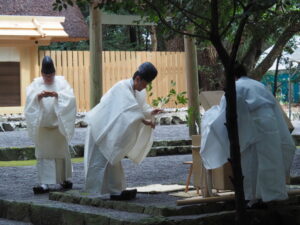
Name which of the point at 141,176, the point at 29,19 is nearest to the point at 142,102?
the point at 141,176

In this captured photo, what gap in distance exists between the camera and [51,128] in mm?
9523

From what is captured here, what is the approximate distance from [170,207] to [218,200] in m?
0.55

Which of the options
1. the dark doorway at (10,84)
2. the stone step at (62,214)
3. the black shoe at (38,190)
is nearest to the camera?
the stone step at (62,214)

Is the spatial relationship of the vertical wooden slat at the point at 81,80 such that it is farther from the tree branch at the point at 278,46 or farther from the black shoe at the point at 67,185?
the black shoe at the point at 67,185

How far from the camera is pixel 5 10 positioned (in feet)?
66.9

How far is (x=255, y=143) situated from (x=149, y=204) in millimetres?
1210

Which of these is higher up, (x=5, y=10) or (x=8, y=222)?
(x=5, y=10)

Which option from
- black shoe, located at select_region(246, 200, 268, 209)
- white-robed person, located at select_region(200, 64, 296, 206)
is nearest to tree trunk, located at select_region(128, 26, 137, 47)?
white-robed person, located at select_region(200, 64, 296, 206)

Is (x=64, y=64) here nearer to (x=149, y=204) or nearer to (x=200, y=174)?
(x=200, y=174)

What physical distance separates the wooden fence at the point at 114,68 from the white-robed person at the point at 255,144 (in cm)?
1345

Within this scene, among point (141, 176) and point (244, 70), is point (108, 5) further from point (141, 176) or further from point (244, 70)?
point (141, 176)

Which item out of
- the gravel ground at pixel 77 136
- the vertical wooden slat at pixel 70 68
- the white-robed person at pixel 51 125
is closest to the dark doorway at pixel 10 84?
the vertical wooden slat at pixel 70 68

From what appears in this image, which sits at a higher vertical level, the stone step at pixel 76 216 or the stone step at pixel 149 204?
the stone step at pixel 149 204

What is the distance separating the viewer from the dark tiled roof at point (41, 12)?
67.2ft
